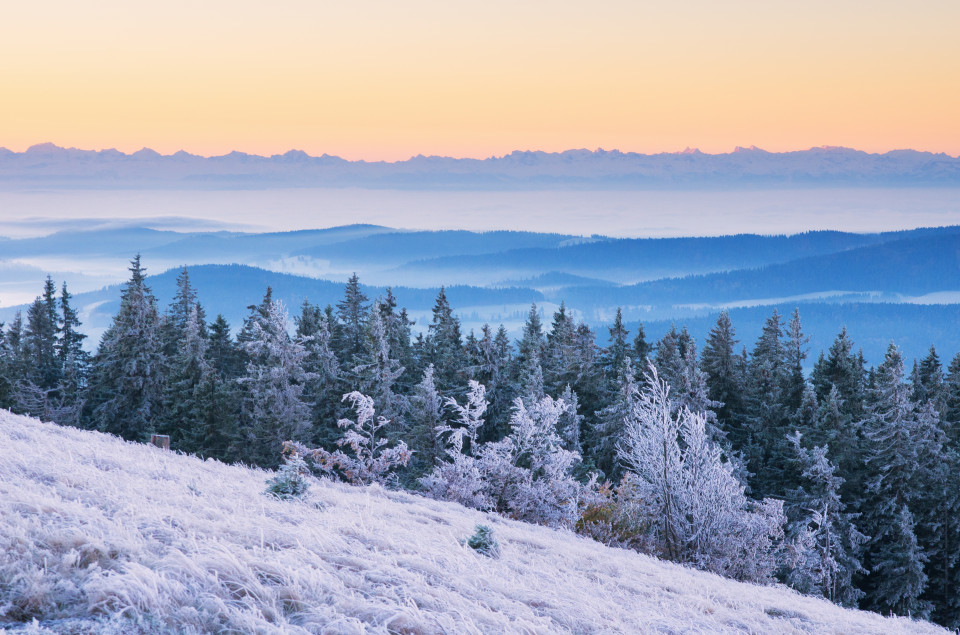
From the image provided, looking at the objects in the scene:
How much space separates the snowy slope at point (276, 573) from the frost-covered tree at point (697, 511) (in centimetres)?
837

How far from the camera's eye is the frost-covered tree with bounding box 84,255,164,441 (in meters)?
44.5

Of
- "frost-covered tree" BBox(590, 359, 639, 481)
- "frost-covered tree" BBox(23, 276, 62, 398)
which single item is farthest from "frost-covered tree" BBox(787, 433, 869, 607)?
"frost-covered tree" BBox(23, 276, 62, 398)

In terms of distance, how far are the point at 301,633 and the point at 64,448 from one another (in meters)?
9.85

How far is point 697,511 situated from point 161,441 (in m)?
15.9

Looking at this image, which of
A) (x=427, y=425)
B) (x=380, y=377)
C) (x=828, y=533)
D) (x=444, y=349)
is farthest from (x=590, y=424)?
(x=828, y=533)

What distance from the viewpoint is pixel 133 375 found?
44938mm

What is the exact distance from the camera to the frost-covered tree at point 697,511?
22344 mm

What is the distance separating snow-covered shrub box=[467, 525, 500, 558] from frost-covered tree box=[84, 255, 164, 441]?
37.2 meters

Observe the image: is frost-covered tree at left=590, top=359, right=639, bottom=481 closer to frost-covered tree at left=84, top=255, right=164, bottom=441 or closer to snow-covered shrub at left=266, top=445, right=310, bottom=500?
frost-covered tree at left=84, top=255, right=164, bottom=441

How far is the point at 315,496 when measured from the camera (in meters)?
14.2

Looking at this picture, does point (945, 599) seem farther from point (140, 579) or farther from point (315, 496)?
point (140, 579)

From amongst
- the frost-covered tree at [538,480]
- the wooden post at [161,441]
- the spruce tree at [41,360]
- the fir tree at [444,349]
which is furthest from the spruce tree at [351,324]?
the wooden post at [161,441]

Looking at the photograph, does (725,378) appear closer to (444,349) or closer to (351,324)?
(444,349)

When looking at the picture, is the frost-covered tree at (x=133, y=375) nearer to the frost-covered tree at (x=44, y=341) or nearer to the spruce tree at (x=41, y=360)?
the spruce tree at (x=41, y=360)
